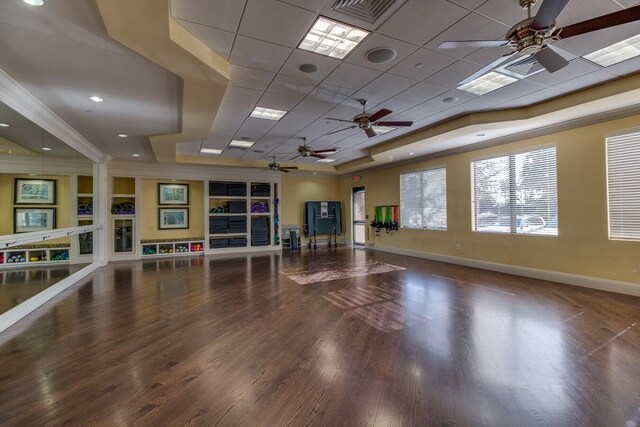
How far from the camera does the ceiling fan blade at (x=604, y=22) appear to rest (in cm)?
204

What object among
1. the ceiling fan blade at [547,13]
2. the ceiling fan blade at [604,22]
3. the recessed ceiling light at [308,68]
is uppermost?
the recessed ceiling light at [308,68]

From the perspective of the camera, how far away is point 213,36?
9.70 ft

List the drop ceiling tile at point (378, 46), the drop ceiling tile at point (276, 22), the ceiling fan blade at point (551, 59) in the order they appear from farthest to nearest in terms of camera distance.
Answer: the drop ceiling tile at point (378, 46) < the ceiling fan blade at point (551, 59) < the drop ceiling tile at point (276, 22)

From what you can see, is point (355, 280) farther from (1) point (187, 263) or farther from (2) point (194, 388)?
(1) point (187, 263)

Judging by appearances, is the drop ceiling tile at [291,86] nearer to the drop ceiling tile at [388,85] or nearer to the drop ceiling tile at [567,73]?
the drop ceiling tile at [388,85]

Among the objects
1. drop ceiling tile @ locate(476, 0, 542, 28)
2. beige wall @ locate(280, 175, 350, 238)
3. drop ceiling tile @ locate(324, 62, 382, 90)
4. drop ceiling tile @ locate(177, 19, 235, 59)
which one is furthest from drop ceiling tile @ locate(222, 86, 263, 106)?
beige wall @ locate(280, 175, 350, 238)

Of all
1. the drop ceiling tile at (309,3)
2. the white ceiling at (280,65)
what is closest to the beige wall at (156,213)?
the white ceiling at (280,65)

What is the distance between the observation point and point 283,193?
37.1 ft

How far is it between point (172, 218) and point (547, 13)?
9.99 metres

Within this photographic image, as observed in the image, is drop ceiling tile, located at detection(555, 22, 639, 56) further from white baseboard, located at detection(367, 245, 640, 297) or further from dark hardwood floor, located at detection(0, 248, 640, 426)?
white baseboard, located at detection(367, 245, 640, 297)

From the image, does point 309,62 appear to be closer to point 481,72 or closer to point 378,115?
point 378,115

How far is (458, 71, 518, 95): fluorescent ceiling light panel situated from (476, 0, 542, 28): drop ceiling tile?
120 cm

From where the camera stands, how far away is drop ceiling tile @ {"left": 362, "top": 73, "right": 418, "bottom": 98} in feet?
13.1

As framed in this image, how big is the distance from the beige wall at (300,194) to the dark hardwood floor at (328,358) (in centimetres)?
647
